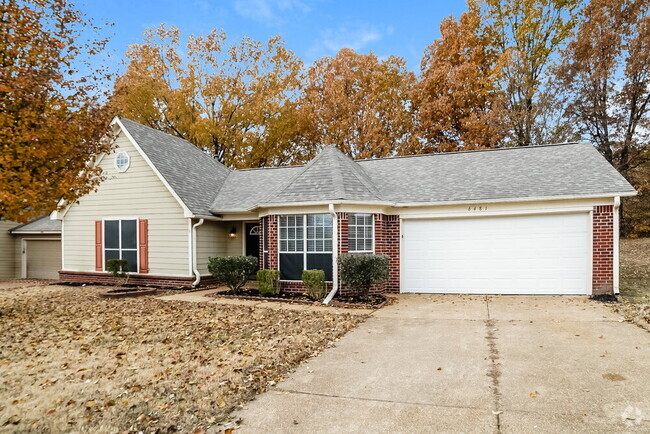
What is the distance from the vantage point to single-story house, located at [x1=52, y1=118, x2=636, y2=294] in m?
10.8

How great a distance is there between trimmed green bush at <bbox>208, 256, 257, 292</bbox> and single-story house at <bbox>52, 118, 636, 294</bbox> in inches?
26.0

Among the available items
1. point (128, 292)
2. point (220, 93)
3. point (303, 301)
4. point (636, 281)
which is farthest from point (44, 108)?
point (220, 93)

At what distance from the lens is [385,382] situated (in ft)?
15.6

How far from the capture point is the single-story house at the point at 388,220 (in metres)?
10.8

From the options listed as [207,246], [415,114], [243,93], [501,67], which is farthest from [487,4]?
[207,246]

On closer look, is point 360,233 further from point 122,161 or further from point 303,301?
point 122,161

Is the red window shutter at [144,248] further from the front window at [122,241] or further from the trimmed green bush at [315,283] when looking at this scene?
the trimmed green bush at [315,283]

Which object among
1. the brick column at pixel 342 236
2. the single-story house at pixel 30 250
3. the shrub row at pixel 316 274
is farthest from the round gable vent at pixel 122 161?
the brick column at pixel 342 236

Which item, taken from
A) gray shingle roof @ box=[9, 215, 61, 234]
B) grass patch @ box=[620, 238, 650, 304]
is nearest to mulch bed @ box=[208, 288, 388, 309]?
grass patch @ box=[620, 238, 650, 304]

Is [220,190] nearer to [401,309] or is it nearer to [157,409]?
[401,309]

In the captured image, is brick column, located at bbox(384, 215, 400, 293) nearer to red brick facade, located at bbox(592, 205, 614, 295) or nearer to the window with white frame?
the window with white frame

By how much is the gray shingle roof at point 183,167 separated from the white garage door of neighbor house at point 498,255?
6.82 meters

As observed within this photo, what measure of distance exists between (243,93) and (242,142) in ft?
9.93

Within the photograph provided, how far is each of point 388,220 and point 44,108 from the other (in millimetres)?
8559
